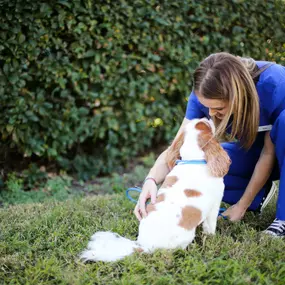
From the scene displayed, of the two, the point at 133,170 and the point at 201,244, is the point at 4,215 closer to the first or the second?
the point at 201,244

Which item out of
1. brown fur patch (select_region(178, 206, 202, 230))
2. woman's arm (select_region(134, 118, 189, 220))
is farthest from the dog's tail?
brown fur patch (select_region(178, 206, 202, 230))

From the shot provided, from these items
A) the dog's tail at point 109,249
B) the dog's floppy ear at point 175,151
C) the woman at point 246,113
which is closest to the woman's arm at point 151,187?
the woman at point 246,113

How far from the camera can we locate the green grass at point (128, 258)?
91.5 inches

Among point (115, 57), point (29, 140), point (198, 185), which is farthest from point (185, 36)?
point (198, 185)

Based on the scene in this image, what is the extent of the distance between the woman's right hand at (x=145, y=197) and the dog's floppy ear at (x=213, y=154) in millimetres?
437

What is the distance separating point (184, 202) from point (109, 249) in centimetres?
52

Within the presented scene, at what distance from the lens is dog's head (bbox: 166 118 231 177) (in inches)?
97.5

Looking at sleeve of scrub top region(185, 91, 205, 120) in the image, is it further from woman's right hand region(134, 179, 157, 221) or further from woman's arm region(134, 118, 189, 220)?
woman's right hand region(134, 179, 157, 221)

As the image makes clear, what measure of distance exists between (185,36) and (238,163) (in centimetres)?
223

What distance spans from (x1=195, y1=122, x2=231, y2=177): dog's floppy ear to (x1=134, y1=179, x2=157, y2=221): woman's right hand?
17.2 inches

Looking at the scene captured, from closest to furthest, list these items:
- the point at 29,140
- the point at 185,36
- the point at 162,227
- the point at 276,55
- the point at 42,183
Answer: the point at 162,227 → the point at 29,140 → the point at 42,183 → the point at 185,36 → the point at 276,55

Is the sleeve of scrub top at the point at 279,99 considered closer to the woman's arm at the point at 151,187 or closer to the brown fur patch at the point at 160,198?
the woman's arm at the point at 151,187

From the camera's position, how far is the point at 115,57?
4566 millimetres

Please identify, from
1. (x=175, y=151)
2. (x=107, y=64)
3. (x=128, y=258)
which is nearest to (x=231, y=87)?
(x=175, y=151)
